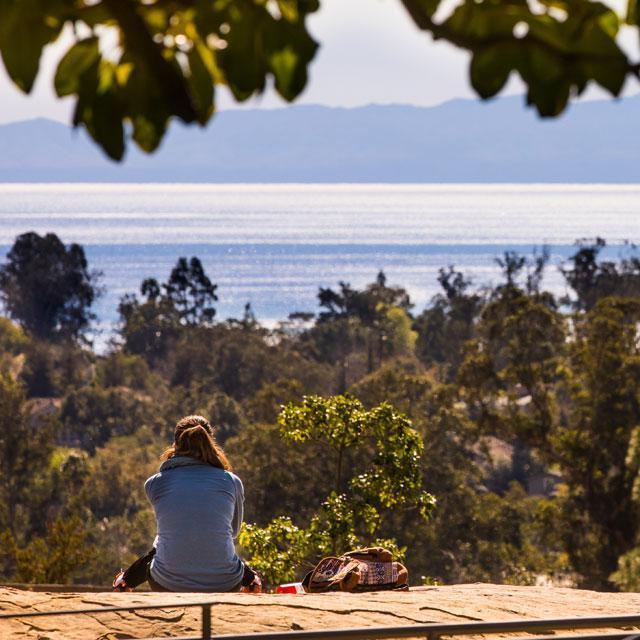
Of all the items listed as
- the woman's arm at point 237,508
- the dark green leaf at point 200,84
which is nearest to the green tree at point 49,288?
the woman's arm at point 237,508

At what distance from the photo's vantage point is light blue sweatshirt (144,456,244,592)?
441 cm

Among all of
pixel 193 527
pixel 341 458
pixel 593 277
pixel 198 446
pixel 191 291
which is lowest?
pixel 193 527

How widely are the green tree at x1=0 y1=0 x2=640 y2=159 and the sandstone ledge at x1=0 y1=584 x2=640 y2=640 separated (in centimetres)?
249

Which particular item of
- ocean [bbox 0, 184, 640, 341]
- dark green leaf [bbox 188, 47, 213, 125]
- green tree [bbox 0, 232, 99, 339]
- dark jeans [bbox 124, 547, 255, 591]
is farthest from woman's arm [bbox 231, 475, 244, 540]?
ocean [bbox 0, 184, 640, 341]

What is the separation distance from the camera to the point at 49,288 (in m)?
45.8

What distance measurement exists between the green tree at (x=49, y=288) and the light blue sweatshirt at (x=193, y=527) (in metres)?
41.2

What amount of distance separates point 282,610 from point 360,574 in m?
0.58

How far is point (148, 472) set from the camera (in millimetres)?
29891

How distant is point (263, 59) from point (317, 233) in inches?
5907

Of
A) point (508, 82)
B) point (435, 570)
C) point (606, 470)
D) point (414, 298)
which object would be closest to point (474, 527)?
point (435, 570)

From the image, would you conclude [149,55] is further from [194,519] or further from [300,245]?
[300,245]

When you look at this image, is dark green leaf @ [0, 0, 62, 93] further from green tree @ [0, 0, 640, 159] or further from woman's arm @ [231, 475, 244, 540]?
woman's arm @ [231, 475, 244, 540]

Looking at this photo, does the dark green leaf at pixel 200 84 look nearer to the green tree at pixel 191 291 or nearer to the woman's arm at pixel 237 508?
the woman's arm at pixel 237 508

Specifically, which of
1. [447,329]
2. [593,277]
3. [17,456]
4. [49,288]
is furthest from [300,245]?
[17,456]
